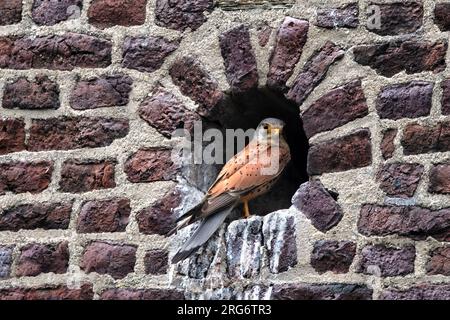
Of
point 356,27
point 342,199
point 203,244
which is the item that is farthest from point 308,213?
point 356,27

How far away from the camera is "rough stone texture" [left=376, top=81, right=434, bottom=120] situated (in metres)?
5.08

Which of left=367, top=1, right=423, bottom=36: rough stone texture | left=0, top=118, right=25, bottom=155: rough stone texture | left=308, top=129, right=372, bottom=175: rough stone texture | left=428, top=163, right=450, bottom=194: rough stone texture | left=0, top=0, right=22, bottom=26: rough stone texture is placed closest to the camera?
left=428, top=163, right=450, bottom=194: rough stone texture

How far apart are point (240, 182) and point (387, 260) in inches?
30.4

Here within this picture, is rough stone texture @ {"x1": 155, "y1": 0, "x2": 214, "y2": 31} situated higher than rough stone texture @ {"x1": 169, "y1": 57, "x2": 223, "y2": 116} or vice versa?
rough stone texture @ {"x1": 155, "y1": 0, "x2": 214, "y2": 31}

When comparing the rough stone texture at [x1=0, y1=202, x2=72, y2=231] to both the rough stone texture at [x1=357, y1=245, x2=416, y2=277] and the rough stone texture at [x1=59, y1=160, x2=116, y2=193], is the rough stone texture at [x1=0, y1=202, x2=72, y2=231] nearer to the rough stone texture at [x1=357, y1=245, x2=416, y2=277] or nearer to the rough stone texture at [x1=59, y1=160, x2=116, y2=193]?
the rough stone texture at [x1=59, y1=160, x2=116, y2=193]

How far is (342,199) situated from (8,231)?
1.56m

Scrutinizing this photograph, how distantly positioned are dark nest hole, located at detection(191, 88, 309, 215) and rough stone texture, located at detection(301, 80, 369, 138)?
306 mm

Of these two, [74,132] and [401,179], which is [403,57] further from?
[74,132]

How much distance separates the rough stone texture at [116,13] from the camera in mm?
5418

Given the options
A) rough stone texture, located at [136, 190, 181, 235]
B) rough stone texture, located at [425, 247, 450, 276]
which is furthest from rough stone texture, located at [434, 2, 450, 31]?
rough stone texture, located at [136, 190, 181, 235]

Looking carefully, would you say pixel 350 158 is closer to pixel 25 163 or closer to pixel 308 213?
pixel 308 213
